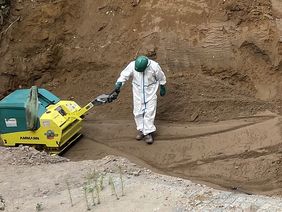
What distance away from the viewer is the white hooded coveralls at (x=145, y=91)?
10.5 metres

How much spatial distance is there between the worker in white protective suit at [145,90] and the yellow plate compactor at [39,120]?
0.49m

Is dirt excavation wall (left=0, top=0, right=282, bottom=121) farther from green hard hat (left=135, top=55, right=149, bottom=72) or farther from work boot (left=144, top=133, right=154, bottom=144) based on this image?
green hard hat (left=135, top=55, right=149, bottom=72)

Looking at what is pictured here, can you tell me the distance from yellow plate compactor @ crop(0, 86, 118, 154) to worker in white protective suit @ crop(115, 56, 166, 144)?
49 centimetres

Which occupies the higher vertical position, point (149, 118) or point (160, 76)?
point (160, 76)

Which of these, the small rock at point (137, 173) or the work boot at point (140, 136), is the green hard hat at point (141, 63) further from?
→ the small rock at point (137, 173)

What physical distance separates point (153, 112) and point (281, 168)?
7.87 feet

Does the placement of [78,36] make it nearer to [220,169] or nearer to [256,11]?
[256,11]

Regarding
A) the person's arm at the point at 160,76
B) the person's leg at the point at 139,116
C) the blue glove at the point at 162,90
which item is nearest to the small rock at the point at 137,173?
the person's leg at the point at 139,116

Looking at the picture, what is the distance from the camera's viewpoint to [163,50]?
470 inches

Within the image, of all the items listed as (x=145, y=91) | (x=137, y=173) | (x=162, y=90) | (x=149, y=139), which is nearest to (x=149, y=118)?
(x=149, y=139)

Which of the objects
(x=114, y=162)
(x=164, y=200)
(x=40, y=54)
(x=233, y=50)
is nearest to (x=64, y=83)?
(x=40, y=54)

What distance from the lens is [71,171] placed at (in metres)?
7.94

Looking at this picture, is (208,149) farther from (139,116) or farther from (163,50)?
(163,50)

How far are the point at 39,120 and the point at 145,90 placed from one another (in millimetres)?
1946
